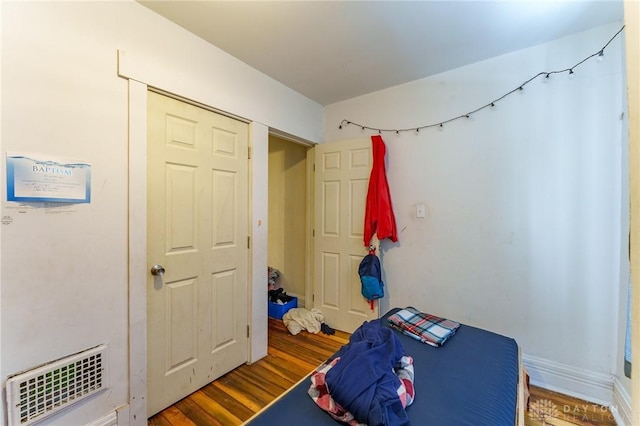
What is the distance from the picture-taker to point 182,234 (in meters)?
1.87

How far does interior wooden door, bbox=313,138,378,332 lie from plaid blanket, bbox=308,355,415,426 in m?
1.45

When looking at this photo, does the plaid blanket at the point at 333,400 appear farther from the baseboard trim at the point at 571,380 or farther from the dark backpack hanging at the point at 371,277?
the baseboard trim at the point at 571,380

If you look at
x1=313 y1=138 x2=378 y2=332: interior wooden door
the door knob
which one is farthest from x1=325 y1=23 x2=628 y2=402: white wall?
the door knob

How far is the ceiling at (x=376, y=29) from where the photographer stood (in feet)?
5.36

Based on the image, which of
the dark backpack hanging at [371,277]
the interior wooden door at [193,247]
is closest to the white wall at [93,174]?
the interior wooden door at [193,247]

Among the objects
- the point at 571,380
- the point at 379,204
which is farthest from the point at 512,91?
the point at 571,380

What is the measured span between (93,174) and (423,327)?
2.11 m

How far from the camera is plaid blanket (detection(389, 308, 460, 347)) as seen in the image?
1.61 metres

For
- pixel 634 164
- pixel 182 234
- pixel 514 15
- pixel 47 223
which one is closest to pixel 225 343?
pixel 182 234

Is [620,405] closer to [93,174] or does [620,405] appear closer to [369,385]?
[369,385]

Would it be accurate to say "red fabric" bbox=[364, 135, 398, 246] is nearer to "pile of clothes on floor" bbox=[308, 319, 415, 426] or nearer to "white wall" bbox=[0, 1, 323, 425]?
"pile of clothes on floor" bbox=[308, 319, 415, 426]

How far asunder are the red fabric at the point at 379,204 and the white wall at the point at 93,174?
1686 millimetres

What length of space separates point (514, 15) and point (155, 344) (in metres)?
3.12

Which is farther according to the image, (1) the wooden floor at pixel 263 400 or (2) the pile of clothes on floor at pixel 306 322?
(2) the pile of clothes on floor at pixel 306 322
